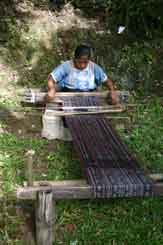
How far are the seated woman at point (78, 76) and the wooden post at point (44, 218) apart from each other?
238cm

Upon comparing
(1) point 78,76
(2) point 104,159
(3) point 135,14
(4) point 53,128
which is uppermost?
(3) point 135,14

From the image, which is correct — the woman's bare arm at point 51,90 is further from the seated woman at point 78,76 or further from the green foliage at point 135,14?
the green foliage at point 135,14

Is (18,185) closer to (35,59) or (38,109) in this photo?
(38,109)

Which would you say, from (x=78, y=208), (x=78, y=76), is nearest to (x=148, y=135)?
(x=78, y=76)

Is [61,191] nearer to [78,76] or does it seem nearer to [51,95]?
[51,95]

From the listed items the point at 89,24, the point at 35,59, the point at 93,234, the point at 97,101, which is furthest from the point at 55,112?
the point at 89,24

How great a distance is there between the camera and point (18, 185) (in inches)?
176

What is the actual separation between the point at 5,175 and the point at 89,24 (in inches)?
189

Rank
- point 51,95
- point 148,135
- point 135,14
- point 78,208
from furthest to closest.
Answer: point 135,14 < point 148,135 < point 51,95 < point 78,208

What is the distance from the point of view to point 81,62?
580cm

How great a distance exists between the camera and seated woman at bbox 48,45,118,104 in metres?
5.80

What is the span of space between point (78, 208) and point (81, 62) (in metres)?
2.19

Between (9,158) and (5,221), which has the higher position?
(9,158)

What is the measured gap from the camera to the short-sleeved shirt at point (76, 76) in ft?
19.3
